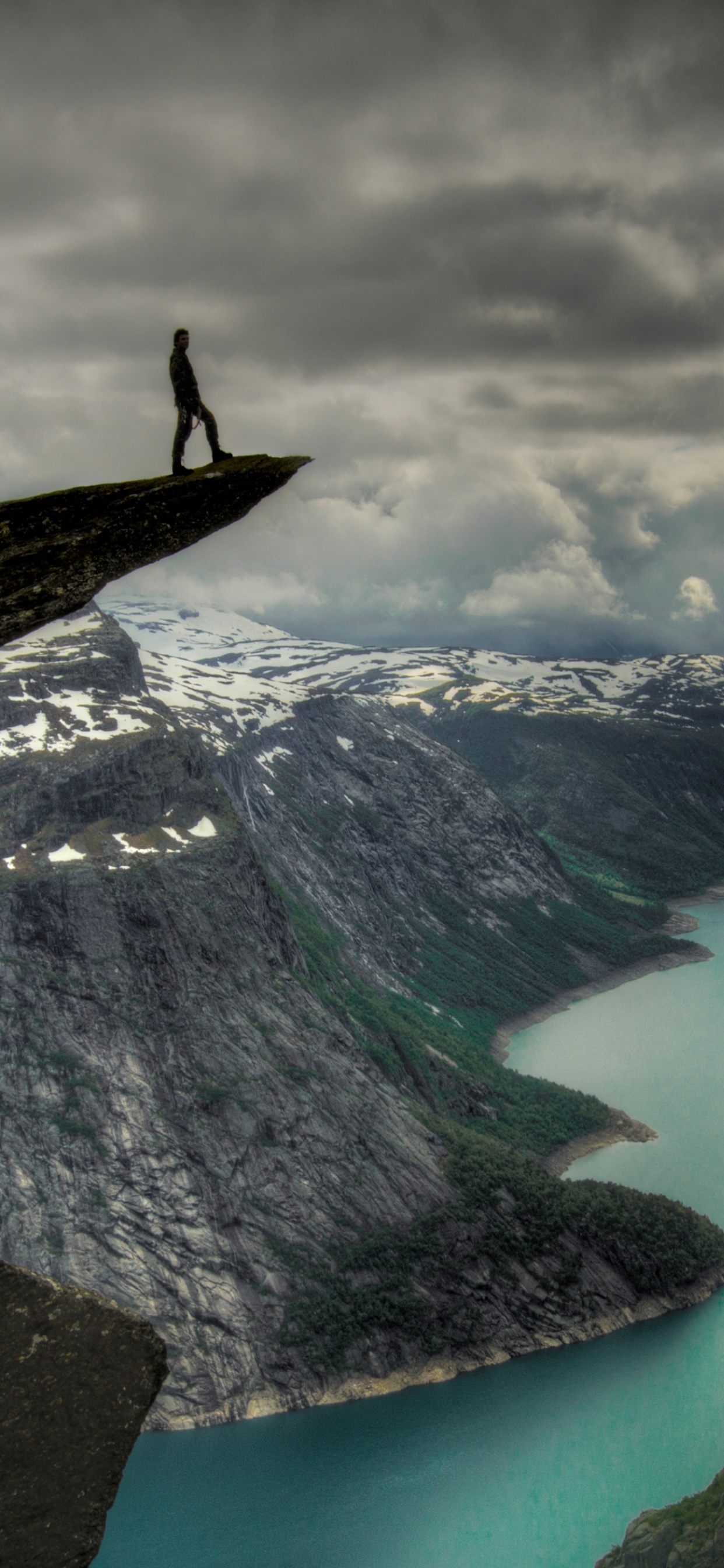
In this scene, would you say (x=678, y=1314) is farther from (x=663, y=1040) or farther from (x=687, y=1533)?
(x=663, y=1040)

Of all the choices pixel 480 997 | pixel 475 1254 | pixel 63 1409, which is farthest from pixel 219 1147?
pixel 480 997

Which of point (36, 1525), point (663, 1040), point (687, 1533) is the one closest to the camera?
point (36, 1525)

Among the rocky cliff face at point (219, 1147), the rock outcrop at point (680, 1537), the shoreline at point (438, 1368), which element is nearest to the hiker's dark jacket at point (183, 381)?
the rock outcrop at point (680, 1537)

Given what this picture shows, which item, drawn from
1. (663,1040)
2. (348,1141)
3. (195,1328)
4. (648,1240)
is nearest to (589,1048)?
(663,1040)

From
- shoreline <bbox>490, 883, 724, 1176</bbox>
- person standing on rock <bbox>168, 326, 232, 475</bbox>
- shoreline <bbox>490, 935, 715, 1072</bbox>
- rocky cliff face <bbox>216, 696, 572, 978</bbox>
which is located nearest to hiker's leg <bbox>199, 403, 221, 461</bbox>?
person standing on rock <bbox>168, 326, 232, 475</bbox>

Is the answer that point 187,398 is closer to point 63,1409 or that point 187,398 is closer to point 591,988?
point 63,1409
